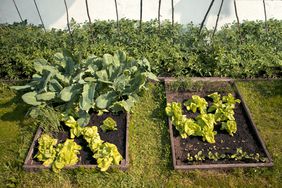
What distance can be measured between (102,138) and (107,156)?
520 mm

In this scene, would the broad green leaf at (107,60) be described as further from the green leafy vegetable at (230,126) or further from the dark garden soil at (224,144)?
the green leafy vegetable at (230,126)

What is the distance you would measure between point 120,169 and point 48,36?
10.5 ft

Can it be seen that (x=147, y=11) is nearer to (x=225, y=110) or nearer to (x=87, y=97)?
(x=87, y=97)

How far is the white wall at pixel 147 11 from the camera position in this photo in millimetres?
7195

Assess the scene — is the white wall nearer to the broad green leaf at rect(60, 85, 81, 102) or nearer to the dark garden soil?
the broad green leaf at rect(60, 85, 81, 102)

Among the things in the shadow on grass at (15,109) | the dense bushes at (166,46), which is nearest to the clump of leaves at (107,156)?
the shadow on grass at (15,109)

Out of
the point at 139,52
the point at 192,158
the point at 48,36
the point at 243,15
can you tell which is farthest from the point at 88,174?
the point at 243,15

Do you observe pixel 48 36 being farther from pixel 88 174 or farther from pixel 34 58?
pixel 88 174

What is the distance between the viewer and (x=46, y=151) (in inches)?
199

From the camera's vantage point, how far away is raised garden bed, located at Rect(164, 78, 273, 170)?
198 inches

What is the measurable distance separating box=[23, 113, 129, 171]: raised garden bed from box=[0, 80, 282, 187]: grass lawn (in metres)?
0.12

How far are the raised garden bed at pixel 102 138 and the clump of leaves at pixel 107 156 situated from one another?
98mm

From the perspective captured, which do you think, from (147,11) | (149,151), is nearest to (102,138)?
(149,151)

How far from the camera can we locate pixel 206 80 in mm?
6348
